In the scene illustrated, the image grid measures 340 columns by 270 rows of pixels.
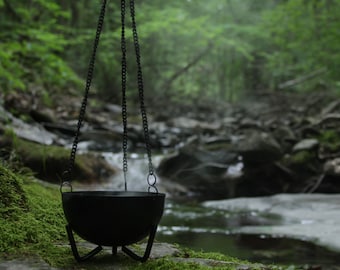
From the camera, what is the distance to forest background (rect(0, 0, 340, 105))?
10.7m

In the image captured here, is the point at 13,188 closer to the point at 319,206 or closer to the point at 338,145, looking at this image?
the point at 319,206

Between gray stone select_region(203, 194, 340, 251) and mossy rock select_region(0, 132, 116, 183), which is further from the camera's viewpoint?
mossy rock select_region(0, 132, 116, 183)

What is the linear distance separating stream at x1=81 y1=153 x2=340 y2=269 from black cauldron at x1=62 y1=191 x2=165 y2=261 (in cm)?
93

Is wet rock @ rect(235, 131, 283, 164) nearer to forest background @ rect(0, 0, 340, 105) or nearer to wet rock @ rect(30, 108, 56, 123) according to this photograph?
forest background @ rect(0, 0, 340, 105)

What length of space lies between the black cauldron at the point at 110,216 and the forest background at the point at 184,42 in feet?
15.4

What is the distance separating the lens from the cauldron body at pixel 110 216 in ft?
6.29

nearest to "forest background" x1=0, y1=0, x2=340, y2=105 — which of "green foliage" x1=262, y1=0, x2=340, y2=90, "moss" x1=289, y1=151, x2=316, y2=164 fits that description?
"green foliage" x1=262, y1=0, x2=340, y2=90

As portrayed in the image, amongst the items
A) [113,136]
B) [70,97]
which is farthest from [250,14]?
[113,136]

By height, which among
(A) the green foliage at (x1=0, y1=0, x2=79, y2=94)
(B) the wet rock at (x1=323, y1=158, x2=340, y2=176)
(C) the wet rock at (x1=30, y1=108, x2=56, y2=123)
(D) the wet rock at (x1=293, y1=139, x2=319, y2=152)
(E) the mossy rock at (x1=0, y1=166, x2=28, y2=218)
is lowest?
(B) the wet rock at (x1=323, y1=158, x2=340, y2=176)

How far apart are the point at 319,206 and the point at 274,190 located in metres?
2.16

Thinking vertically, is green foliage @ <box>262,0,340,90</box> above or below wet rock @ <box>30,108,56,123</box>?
above

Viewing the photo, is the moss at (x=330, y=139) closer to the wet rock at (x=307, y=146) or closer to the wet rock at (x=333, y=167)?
the wet rock at (x=307, y=146)

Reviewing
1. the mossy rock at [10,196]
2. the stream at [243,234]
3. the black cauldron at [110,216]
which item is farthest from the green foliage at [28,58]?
the black cauldron at [110,216]

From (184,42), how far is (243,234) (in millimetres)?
16236
